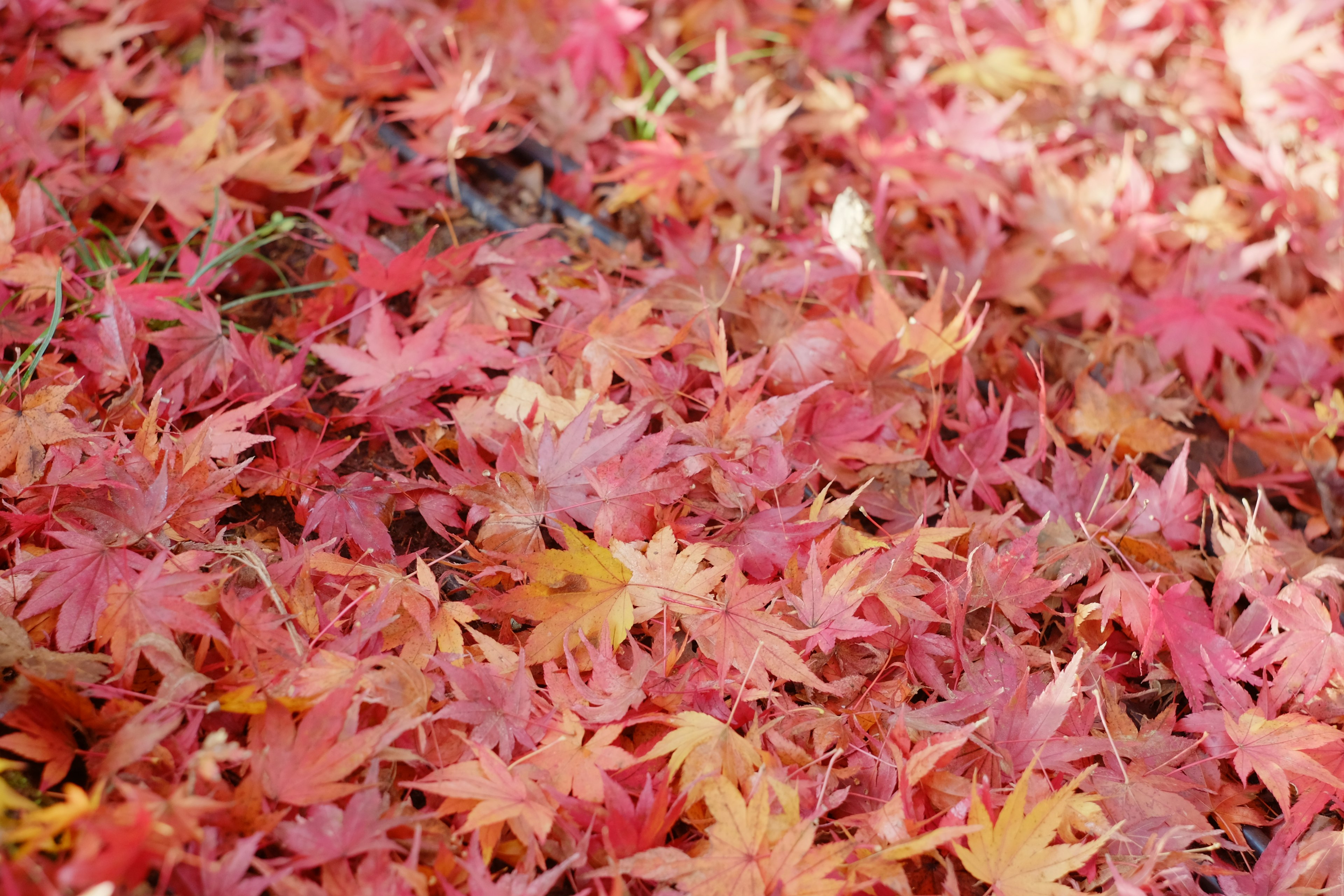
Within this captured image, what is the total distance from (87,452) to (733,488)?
0.72 meters

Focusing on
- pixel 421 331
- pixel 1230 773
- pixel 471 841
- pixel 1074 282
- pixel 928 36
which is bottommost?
pixel 1230 773

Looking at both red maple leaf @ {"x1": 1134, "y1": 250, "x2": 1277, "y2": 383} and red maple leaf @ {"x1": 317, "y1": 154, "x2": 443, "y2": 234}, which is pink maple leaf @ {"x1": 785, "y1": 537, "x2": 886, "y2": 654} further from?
red maple leaf @ {"x1": 317, "y1": 154, "x2": 443, "y2": 234}

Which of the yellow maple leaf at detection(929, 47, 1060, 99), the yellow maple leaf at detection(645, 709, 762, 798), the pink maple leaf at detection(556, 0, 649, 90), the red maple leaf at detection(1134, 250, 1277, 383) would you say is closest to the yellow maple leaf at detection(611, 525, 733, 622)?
the yellow maple leaf at detection(645, 709, 762, 798)

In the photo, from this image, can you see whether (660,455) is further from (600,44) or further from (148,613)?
(600,44)

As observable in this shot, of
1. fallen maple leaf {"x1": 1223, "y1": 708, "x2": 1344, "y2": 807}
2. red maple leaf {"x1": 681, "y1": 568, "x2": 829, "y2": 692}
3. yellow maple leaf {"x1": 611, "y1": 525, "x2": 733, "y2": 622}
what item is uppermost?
yellow maple leaf {"x1": 611, "y1": 525, "x2": 733, "y2": 622}

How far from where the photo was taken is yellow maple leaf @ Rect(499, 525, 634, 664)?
88 cm

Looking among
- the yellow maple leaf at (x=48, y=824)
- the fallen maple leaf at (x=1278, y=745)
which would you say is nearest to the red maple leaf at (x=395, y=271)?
the yellow maple leaf at (x=48, y=824)

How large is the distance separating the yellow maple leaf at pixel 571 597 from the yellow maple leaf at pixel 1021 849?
1.27 feet

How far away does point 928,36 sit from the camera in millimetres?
1852

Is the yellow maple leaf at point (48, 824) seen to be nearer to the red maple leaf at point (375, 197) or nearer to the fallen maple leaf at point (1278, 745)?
the red maple leaf at point (375, 197)

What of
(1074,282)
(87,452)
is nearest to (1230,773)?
(1074,282)

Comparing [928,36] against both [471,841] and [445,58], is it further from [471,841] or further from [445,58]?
[471,841]

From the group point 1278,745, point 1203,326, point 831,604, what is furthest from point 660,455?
point 1203,326

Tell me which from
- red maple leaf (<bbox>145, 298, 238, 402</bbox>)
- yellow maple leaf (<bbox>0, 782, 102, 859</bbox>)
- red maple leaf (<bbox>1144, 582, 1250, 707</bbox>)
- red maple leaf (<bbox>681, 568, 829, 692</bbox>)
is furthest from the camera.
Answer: red maple leaf (<bbox>145, 298, 238, 402</bbox>)
